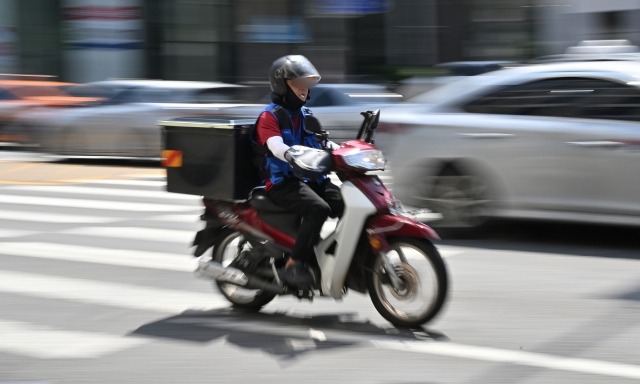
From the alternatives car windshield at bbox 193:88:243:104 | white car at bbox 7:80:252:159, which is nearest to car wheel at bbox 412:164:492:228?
white car at bbox 7:80:252:159

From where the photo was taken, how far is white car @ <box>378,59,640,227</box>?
8148mm

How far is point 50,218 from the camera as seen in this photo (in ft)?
35.5

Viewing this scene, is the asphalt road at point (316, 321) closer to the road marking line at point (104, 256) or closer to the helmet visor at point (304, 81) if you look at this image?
the road marking line at point (104, 256)

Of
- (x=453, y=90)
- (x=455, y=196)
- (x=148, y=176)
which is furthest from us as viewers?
(x=148, y=176)

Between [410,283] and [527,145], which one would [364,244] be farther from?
[527,145]

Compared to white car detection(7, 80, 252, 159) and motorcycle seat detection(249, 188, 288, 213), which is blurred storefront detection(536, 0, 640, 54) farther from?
motorcycle seat detection(249, 188, 288, 213)

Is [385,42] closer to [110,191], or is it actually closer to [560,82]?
[110,191]

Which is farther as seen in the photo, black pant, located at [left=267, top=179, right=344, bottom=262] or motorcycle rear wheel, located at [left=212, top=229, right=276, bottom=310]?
motorcycle rear wheel, located at [left=212, top=229, right=276, bottom=310]

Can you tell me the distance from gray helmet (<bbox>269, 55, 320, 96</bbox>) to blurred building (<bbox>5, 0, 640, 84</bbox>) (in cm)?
2655

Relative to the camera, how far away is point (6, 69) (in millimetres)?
36688

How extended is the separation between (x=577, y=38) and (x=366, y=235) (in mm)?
23503

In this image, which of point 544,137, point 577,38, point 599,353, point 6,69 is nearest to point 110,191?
point 544,137

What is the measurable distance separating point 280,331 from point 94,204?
6749mm

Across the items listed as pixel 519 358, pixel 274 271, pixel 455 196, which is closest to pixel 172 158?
pixel 274 271
